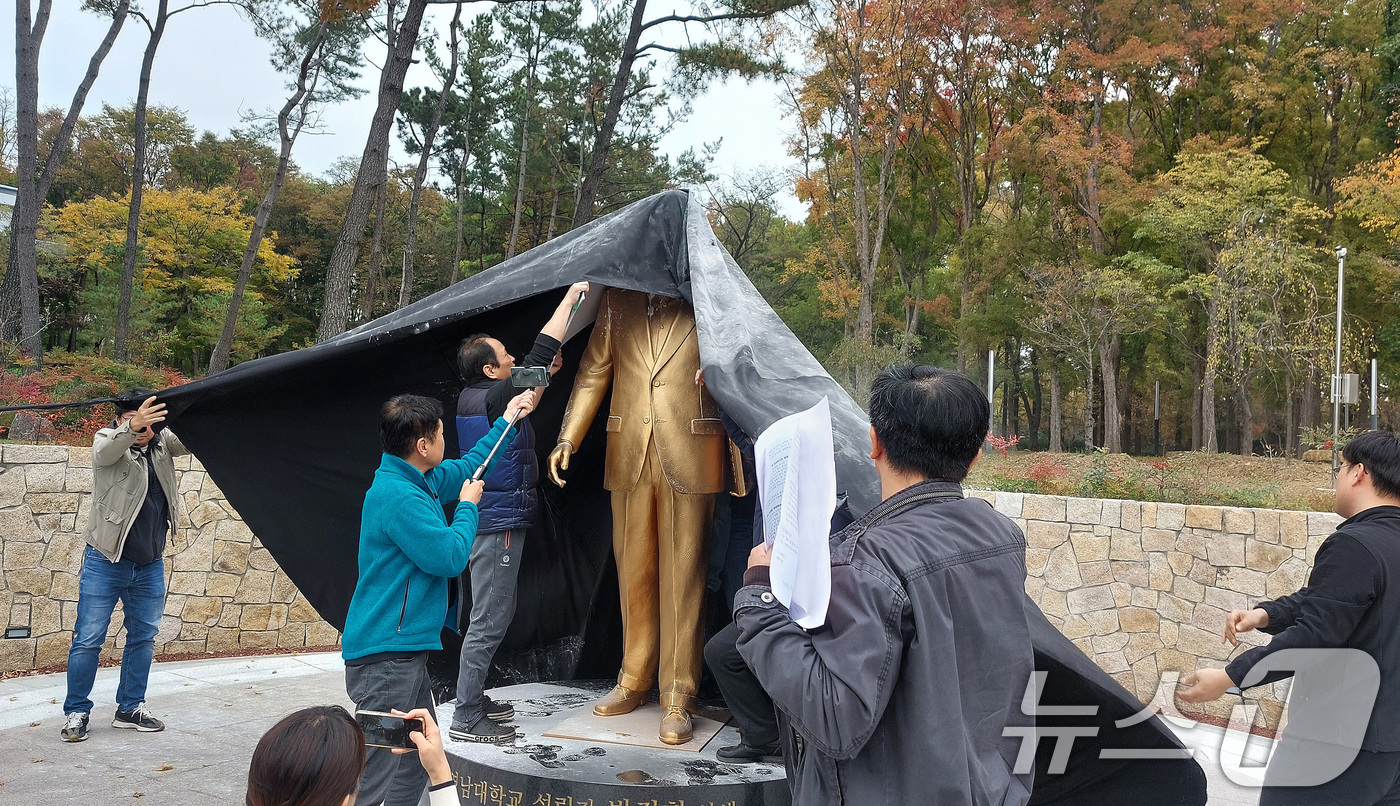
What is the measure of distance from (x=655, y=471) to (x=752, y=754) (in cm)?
112

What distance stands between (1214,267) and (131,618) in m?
18.2

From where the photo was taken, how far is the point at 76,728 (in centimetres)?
463

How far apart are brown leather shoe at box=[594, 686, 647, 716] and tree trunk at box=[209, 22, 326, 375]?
45.2 feet

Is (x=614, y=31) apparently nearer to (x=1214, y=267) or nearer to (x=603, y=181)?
(x=603, y=181)

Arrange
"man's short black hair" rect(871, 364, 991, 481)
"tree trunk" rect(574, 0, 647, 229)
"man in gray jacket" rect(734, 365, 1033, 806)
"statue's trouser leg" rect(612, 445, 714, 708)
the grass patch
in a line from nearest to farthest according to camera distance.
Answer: "man in gray jacket" rect(734, 365, 1033, 806) < "man's short black hair" rect(871, 364, 991, 481) < "statue's trouser leg" rect(612, 445, 714, 708) < the grass patch < "tree trunk" rect(574, 0, 647, 229)

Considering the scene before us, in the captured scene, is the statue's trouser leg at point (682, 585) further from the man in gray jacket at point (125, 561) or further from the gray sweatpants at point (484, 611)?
the man in gray jacket at point (125, 561)

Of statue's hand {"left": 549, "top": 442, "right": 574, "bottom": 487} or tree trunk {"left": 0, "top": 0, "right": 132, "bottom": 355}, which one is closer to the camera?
statue's hand {"left": 549, "top": 442, "right": 574, "bottom": 487}

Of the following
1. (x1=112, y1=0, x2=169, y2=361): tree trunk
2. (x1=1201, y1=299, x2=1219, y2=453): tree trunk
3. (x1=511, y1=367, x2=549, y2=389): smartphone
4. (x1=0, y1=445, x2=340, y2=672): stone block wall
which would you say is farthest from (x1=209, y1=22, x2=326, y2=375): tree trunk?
(x1=1201, y1=299, x2=1219, y2=453): tree trunk

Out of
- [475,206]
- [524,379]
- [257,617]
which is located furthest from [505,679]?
[475,206]

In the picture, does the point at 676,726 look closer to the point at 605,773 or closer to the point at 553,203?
the point at 605,773

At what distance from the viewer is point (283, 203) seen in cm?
2455

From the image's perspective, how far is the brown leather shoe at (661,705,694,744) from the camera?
11.3 feet

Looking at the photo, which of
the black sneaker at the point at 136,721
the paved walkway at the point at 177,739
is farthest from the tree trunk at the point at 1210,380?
the black sneaker at the point at 136,721

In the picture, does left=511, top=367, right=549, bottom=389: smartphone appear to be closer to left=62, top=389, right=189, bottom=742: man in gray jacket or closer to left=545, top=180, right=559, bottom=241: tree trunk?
left=62, top=389, right=189, bottom=742: man in gray jacket
